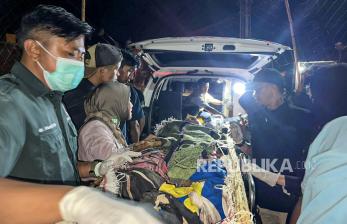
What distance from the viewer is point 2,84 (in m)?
1.67

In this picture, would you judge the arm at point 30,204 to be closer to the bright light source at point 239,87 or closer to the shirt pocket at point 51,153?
the shirt pocket at point 51,153

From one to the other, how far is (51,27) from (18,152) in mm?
852

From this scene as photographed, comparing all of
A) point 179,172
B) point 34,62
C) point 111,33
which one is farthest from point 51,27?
point 111,33

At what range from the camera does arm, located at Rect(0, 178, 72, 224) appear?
1.00 m

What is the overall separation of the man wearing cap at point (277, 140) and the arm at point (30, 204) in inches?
93.5

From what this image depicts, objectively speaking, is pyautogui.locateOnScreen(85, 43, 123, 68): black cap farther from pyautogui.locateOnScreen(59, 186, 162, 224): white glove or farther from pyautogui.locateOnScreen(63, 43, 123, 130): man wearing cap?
pyautogui.locateOnScreen(59, 186, 162, 224): white glove

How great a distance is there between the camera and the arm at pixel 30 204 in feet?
3.28

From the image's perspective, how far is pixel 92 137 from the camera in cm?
266

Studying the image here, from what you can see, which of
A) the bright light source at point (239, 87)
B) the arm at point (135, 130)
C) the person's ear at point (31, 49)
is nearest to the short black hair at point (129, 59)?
the arm at point (135, 130)

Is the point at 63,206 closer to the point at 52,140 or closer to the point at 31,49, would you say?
the point at 52,140

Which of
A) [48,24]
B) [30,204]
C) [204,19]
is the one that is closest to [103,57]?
[48,24]

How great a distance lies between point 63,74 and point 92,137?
686 mm

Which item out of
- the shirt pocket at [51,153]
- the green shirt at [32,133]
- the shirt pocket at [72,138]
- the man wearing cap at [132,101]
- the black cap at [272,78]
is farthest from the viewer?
the man wearing cap at [132,101]

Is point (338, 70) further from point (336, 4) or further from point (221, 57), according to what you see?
point (336, 4)
